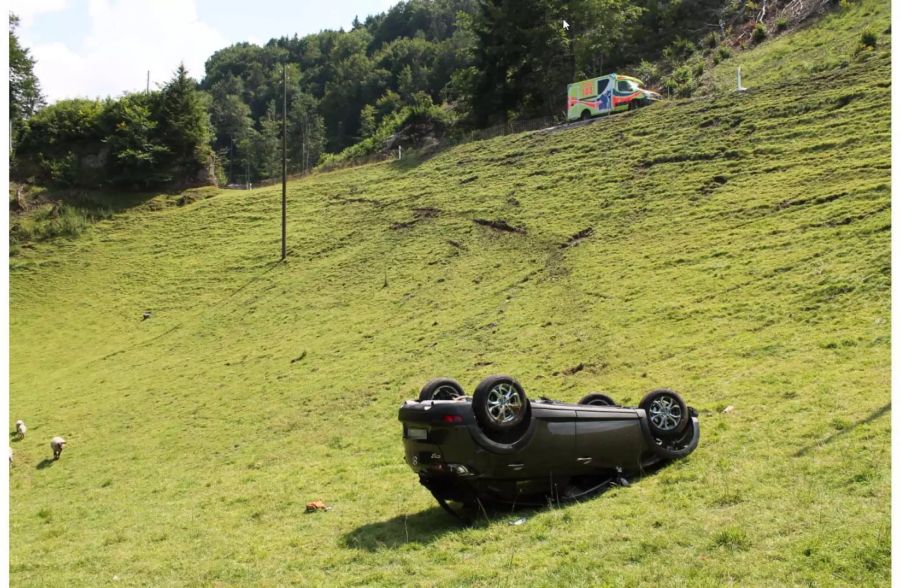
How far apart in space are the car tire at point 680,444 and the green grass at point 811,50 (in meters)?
43.5

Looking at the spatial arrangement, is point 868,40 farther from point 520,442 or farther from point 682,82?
point 520,442

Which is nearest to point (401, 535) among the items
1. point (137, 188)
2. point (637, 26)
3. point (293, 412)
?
point (293, 412)

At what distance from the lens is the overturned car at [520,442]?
34.5 feet

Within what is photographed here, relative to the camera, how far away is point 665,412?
1255 centimetres

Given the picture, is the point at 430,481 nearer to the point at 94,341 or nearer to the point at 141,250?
the point at 94,341

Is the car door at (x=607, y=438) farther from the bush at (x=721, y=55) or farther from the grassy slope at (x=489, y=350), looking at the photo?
the bush at (x=721, y=55)

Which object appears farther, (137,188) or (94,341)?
(137,188)

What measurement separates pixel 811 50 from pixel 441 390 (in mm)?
55320

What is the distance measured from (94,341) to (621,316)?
29.4 m

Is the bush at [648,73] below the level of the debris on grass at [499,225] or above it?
above

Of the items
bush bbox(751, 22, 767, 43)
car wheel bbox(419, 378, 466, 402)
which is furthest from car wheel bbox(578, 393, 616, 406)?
bush bbox(751, 22, 767, 43)

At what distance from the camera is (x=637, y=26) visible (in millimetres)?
78625

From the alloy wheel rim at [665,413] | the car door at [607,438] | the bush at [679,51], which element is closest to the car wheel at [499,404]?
the car door at [607,438]

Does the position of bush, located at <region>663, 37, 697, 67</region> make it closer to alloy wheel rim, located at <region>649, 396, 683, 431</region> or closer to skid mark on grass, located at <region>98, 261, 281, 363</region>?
skid mark on grass, located at <region>98, 261, 281, 363</region>
